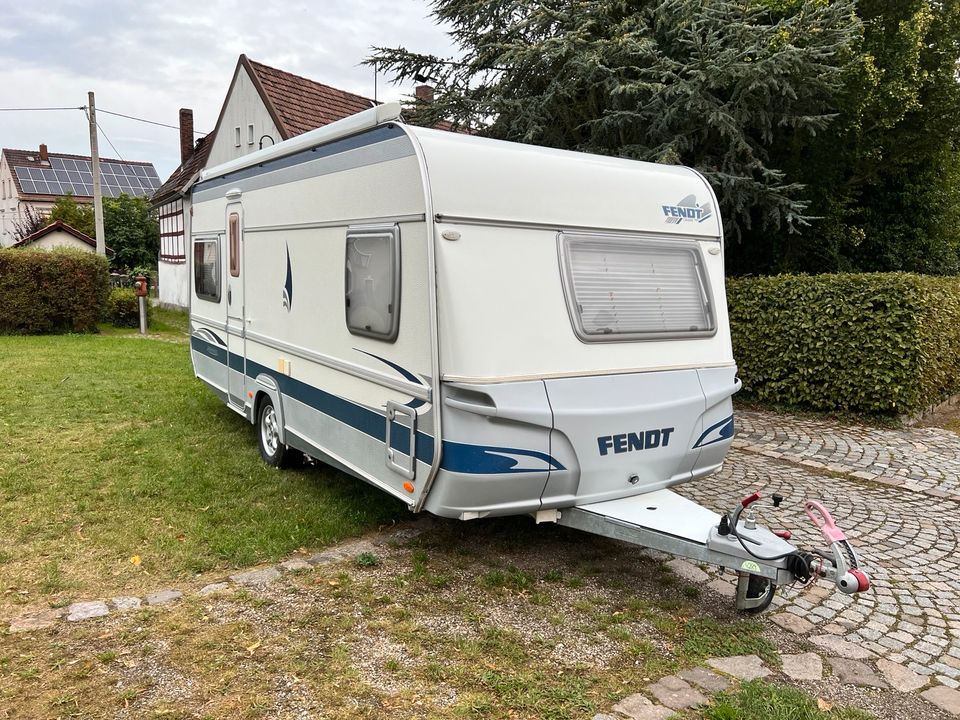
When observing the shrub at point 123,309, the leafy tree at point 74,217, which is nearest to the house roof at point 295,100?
the shrub at point 123,309

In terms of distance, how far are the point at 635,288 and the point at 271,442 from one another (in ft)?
12.2

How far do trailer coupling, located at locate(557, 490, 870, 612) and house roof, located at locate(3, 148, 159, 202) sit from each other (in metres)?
50.4

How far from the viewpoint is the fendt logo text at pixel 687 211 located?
4.82 m

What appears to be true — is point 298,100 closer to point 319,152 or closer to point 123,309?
point 123,309

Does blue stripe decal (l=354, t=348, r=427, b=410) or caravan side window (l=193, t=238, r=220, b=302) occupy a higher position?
caravan side window (l=193, t=238, r=220, b=302)

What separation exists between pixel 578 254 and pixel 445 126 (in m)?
8.66

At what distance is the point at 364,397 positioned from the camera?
4684 mm

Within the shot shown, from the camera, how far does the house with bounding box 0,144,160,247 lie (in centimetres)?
4747

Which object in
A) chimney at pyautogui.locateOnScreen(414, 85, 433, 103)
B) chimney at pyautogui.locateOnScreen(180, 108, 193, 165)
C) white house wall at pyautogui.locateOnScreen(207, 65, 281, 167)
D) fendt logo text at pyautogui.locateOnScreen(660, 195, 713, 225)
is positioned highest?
chimney at pyautogui.locateOnScreen(180, 108, 193, 165)

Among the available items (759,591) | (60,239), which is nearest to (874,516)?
(759,591)

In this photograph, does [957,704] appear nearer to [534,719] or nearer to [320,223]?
[534,719]

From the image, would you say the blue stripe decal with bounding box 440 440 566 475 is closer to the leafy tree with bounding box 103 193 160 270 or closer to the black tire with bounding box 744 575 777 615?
the black tire with bounding box 744 575 777 615

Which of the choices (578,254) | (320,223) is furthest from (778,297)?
(320,223)

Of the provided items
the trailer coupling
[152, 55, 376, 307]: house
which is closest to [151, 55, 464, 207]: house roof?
[152, 55, 376, 307]: house
